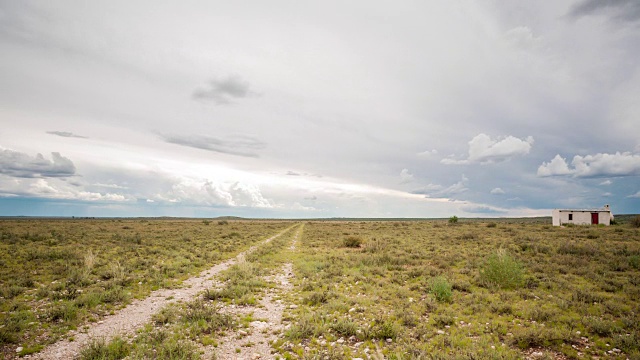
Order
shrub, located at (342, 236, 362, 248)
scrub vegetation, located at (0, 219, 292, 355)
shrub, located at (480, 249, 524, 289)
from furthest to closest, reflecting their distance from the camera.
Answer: shrub, located at (342, 236, 362, 248) < shrub, located at (480, 249, 524, 289) < scrub vegetation, located at (0, 219, 292, 355)

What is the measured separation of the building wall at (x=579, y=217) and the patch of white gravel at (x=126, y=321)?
224 ft

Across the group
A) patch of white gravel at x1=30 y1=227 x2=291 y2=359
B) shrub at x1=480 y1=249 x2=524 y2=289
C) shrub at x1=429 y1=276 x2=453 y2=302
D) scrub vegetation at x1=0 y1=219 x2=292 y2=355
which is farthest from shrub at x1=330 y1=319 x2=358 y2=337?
shrub at x1=480 y1=249 x2=524 y2=289

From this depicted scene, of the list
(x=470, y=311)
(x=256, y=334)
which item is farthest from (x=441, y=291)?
(x=256, y=334)

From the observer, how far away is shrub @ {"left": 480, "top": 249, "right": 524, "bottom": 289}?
1446cm

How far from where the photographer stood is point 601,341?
8406mm

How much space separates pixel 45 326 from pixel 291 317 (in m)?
7.98

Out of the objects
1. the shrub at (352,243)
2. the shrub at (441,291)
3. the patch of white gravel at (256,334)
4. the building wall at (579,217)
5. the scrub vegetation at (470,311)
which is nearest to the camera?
the patch of white gravel at (256,334)

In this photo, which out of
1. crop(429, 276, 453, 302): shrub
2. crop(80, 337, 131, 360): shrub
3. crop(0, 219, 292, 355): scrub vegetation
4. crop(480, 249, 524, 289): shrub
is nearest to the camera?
crop(80, 337, 131, 360): shrub

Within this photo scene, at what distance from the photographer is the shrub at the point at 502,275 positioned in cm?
1446

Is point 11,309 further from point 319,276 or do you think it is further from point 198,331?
point 319,276

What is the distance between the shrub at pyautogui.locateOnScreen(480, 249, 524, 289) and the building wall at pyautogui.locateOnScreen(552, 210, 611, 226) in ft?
184

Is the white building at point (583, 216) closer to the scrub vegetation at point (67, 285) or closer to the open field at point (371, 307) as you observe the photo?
the open field at point (371, 307)

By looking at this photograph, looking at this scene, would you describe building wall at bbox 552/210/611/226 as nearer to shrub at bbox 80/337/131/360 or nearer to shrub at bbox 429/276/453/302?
shrub at bbox 429/276/453/302

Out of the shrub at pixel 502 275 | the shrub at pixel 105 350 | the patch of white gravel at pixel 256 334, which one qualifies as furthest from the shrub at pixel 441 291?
the shrub at pixel 105 350
